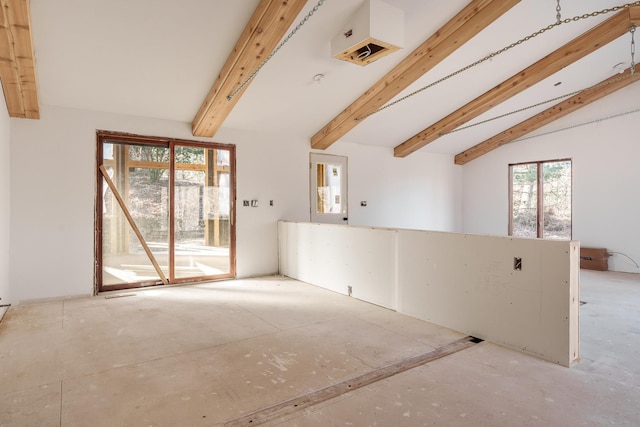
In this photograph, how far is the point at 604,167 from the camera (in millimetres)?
6988

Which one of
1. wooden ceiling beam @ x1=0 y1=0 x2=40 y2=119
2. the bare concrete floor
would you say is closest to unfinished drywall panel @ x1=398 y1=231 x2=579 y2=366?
the bare concrete floor

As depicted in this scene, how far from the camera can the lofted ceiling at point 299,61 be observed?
3.57 metres

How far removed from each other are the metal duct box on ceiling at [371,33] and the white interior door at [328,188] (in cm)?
292

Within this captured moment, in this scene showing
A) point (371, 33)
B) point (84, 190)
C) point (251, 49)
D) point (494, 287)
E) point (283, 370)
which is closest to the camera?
point (283, 370)

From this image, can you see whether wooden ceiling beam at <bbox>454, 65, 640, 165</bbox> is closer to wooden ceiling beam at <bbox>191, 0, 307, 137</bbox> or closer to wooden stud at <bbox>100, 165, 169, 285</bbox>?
wooden ceiling beam at <bbox>191, 0, 307, 137</bbox>

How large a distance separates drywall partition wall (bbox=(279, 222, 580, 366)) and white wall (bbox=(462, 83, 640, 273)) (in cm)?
524

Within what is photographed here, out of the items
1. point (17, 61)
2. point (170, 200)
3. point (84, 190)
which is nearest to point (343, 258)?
point (170, 200)

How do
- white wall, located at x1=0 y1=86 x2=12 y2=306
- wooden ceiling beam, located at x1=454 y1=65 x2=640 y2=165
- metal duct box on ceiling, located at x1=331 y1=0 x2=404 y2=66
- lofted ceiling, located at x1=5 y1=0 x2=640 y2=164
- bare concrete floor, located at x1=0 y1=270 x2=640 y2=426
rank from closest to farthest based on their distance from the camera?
bare concrete floor, located at x1=0 y1=270 x2=640 y2=426, lofted ceiling, located at x1=5 y1=0 x2=640 y2=164, metal duct box on ceiling, located at x1=331 y1=0 x2=404 y2=66, white wall, located at x1=0 y1=86 x2=12 y2=306, wooden ceiling beam, located at x1=454 y1=65 x2=640 y2=165

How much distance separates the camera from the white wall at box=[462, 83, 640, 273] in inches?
261

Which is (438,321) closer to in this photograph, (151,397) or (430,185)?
(151,397)

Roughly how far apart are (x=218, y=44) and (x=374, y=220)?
4.83 m

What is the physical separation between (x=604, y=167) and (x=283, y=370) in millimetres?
7424

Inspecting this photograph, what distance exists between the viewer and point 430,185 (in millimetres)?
8805

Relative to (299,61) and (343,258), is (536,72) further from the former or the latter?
(343,258)
